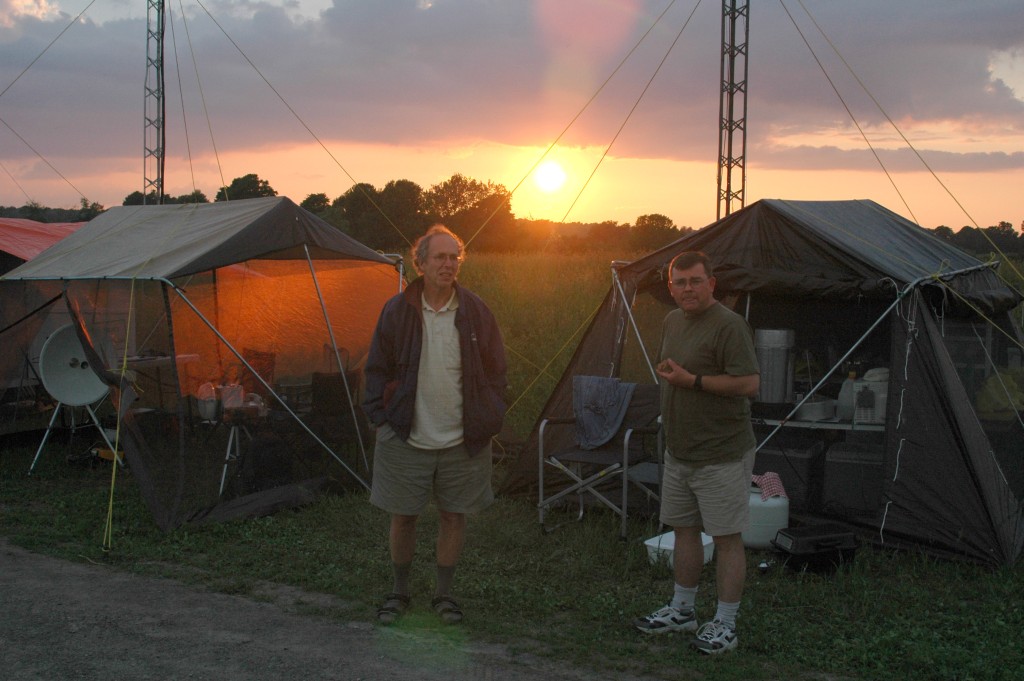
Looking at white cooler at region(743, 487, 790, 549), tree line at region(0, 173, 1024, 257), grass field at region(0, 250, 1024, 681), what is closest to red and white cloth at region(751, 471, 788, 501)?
white cooler at region(743, 487, 790, 549)

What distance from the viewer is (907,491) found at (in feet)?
16.1

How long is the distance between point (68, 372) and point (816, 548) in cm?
554

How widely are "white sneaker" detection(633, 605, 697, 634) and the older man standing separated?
838 mm

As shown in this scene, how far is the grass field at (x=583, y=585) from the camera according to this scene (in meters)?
3.52

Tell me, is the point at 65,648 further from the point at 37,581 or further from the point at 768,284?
the point at 768,284

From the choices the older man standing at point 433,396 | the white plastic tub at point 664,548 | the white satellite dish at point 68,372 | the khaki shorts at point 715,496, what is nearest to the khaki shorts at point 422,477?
the older man standing at point 433,396

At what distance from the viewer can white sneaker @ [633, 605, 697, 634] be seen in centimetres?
369

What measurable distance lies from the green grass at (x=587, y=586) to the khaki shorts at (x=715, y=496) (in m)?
0.51

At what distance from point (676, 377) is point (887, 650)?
1.38 m

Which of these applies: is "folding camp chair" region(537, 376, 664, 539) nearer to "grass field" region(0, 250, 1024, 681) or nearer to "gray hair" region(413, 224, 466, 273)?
"grass field" region(0, 250, 1024, 681)

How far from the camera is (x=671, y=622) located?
12.1 ft

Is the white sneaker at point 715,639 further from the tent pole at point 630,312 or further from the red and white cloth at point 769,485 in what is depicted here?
the tent pole at point 630,312

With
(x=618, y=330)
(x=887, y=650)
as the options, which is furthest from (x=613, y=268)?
(x=887, y=650)

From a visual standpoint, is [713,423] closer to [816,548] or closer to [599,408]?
[816,548]
